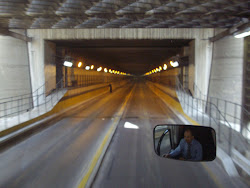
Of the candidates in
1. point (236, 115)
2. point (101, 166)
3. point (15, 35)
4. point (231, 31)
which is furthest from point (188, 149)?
point (15, 35)

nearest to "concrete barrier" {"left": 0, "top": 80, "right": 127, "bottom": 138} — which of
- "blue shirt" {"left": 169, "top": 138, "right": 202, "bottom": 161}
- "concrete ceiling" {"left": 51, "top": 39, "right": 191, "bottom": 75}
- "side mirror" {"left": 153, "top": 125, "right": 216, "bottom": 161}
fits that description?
"concrete ceiling" {"left": 51, "top": 39, "right": 191, "bottom": 75}

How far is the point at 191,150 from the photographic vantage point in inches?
137

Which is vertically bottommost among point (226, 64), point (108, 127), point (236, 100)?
point (108, 127)

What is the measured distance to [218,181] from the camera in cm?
570

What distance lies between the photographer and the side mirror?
11.5ft

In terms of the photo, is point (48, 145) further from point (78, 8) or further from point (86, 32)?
point (86, 32)

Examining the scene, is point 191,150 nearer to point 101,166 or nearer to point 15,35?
point 101,166

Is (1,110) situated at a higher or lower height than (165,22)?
lower

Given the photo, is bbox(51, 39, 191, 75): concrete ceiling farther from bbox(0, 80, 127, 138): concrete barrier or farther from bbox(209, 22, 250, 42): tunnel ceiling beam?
bbox(0, 80, 127, 138): concrete barrier

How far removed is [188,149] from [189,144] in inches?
3.3

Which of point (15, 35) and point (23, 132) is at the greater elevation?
point (15, 35)

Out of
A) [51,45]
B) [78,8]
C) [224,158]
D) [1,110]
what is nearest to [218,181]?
[224,158]

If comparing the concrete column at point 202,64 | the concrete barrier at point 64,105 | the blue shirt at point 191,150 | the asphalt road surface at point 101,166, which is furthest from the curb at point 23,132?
the concrete column at point 202,64

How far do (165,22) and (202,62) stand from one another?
3.77 metres
